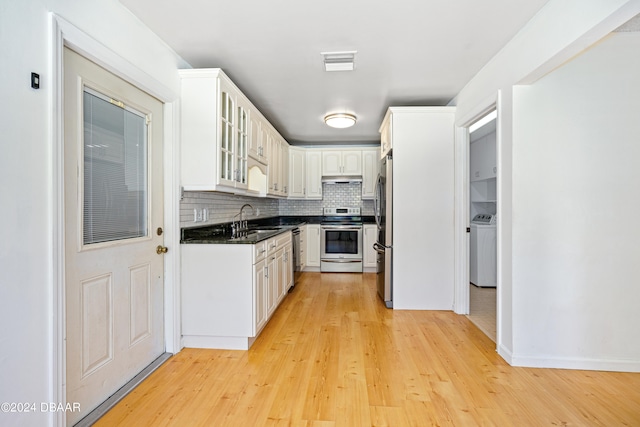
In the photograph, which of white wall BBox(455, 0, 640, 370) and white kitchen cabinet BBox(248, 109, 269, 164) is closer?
white wall BBox(455, 0, 640, 370)

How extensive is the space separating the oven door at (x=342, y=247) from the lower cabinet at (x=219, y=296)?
2.95 m

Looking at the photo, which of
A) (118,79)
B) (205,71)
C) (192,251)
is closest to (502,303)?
(192,251)

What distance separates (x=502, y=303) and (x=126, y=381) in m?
2.79

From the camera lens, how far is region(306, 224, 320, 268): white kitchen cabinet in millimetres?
5441

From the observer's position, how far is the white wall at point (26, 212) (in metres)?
1.18

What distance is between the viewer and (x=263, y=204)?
498cm

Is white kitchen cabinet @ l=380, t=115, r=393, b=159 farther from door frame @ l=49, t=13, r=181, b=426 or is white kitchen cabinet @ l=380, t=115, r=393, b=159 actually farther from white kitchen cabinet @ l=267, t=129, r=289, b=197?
door frame @ l=49, t=13, r=181, b=426

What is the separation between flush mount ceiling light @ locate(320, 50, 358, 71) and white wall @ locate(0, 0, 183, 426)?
1711 millimetres

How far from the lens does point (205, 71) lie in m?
2.41

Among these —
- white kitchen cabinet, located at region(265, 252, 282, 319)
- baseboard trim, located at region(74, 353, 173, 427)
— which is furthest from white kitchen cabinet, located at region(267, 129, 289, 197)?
baseboard trim, located at region(74, 353, 173, 427)

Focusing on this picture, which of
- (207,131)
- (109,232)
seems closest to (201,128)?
(207,131)

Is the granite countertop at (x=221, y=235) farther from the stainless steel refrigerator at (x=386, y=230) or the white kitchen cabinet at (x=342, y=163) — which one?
the white kitchen cabinet at (x=342, y=163)

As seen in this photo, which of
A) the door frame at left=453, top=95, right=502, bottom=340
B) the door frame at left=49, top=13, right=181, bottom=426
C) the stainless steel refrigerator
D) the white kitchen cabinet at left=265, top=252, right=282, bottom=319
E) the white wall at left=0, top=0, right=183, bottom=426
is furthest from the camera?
the stainless steel refrigerator

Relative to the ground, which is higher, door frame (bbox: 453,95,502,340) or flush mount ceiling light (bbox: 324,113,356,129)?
flush mount ceiling light (bbox: 324,113,356,129)
